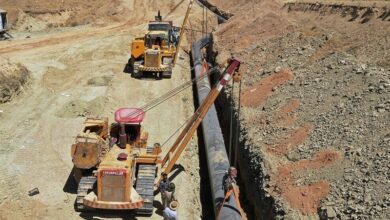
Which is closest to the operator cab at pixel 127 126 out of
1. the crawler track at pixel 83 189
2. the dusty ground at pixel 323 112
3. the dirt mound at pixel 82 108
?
the crawler track at pixel 83 189

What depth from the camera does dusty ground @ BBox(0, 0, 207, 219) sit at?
49.4 feet

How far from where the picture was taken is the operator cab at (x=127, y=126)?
1476 cm

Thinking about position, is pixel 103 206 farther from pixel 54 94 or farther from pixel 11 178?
pixel 54 94

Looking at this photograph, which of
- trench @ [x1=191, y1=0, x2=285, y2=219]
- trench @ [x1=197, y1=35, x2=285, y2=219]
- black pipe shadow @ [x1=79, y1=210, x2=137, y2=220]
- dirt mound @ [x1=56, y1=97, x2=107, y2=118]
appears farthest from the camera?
dirt mound @ [x1=56, y1=97, x2=107, y2=118]

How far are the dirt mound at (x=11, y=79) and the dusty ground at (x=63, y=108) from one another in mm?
448

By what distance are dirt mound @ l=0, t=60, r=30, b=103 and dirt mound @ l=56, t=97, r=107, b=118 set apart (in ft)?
10.5

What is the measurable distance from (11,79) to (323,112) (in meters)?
17.3

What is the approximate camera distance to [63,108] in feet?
75.0

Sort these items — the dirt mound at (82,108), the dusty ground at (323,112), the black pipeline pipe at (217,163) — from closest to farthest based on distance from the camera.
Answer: the dusty ground at (323,112) → the black pipeline pipe at (217,163) → the dirt mound at (82,108)

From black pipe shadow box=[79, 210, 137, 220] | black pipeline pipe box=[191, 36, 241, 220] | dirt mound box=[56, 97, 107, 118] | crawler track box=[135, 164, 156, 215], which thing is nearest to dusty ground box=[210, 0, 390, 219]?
black pipeline pipe box=[191, 36, 241, 220]

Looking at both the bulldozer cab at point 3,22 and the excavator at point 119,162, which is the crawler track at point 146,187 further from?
the bulldozer cab at point 3,22

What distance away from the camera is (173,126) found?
21.5 metres

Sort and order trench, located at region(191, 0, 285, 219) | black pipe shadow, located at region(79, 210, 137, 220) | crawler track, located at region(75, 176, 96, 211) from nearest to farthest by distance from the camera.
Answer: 1. trench, located at region(191, 0, 285, 219)
2. crawler track, located at region(75, 176, 96, 211)
3. black pipe shadow, located at region(79, 210, 137, 220)

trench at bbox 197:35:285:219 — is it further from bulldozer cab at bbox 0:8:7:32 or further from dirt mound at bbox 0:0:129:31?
dirt mound at bbox 0:0:129:31
